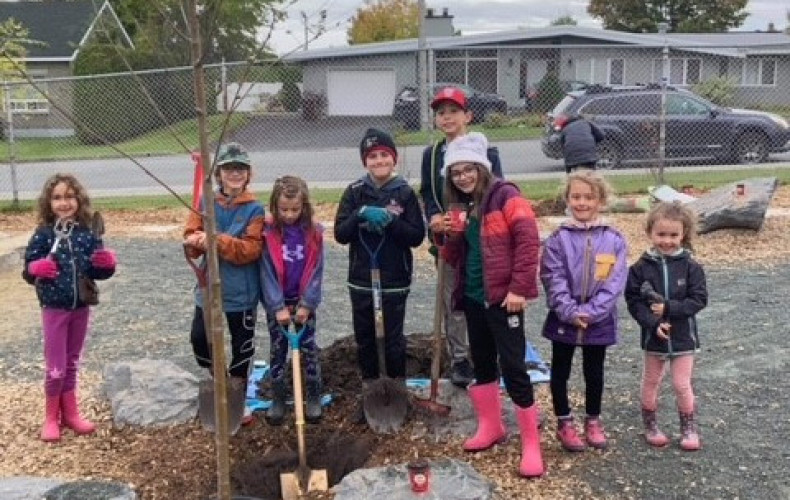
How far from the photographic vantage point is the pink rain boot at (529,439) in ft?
14.0

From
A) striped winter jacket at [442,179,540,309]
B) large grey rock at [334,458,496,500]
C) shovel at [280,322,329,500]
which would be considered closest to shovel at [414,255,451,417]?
striped winter jacket at [442,179,540,309]

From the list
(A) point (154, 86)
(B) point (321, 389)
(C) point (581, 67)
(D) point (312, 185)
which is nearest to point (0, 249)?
(B) point (321, 389)

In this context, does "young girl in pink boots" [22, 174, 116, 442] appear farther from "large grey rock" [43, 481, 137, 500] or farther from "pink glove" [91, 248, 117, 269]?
"large grey rock" [43, 481, 137, 500]

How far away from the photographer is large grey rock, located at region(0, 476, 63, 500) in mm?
3887

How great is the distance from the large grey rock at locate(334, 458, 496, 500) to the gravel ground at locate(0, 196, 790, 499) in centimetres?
25

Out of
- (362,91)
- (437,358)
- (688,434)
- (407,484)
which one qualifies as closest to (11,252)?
(437,358)

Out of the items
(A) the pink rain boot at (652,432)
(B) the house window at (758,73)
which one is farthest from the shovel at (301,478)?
(B) the house window at (758,73)

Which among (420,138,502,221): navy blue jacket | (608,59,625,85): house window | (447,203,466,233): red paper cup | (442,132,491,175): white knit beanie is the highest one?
(608,59,625,85): house window

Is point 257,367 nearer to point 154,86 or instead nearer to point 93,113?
point 154,86

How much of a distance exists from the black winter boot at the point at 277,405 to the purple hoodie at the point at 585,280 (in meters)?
1.45

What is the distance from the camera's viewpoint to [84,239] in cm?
478

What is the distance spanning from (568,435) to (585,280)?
0.80 metres

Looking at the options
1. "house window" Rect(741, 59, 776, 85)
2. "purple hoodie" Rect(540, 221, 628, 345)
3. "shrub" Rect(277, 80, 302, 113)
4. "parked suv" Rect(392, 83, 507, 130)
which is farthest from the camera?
"house window" Rect(741, 59, 776, 85)

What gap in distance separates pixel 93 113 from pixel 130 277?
14953 millimetres
